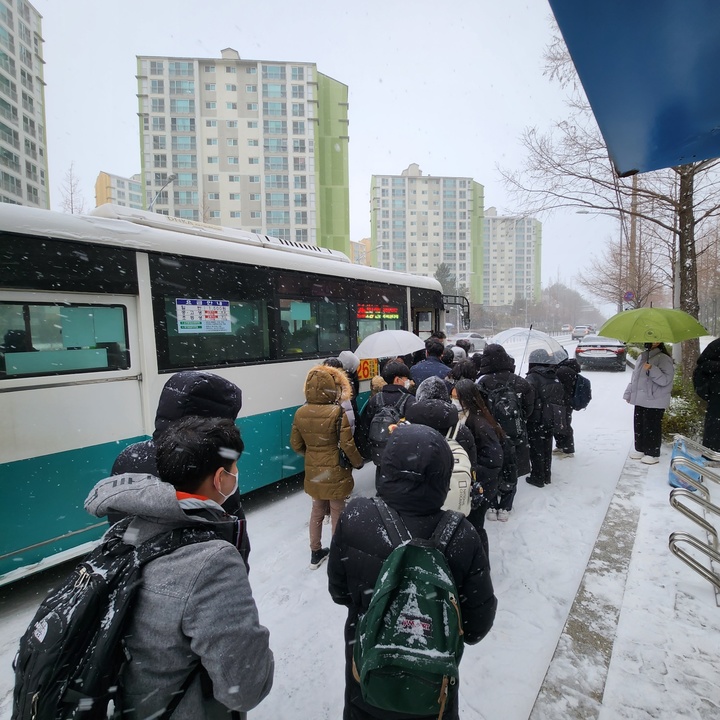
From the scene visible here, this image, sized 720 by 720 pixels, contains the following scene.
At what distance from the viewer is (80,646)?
3.63 ft

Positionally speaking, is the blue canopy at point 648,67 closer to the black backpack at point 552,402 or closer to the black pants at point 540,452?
the black backpack at point 552,402

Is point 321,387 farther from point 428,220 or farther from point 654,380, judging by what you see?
point 428,220

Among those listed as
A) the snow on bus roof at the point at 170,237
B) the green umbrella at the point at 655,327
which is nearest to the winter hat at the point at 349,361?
the snow on bus roof at the point at 170,237

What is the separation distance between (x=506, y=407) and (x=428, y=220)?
100311mm

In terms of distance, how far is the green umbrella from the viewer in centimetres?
528

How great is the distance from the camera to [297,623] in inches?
132

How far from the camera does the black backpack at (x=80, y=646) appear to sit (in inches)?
42.2

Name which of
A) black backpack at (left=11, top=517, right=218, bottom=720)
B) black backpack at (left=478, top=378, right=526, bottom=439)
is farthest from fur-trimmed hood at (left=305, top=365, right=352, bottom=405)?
black backpack at (left=11, top=517, right=218, bottom=720)

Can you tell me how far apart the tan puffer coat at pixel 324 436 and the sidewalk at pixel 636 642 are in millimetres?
2110

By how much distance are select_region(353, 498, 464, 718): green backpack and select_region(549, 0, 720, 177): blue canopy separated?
7.03 feet

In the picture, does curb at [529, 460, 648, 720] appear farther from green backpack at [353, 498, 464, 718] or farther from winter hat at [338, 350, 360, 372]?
winter hat at [338, 350, 360, 372]

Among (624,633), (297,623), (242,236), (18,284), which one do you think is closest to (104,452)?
(18,284)

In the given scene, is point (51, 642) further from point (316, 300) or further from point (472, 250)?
point (472, 250)

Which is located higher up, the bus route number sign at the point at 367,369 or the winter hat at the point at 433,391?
the winter hat at the point at 433,391
